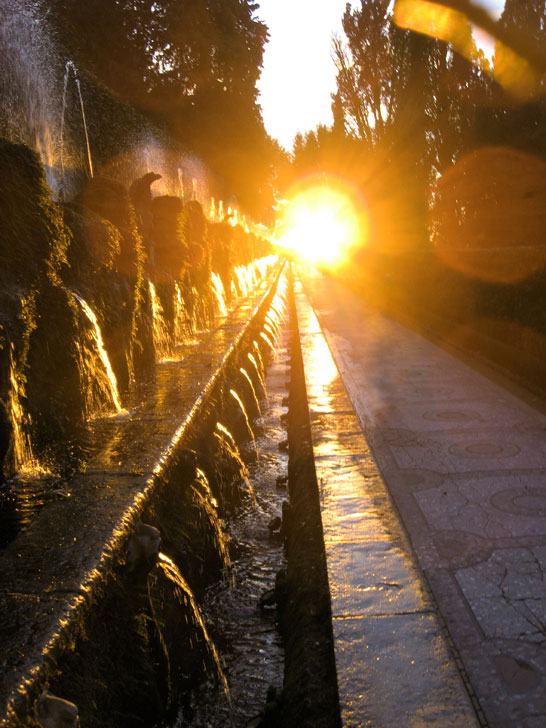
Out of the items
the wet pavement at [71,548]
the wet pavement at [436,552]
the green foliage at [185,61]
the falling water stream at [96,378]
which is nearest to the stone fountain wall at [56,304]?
the falling water stream at [96,378]

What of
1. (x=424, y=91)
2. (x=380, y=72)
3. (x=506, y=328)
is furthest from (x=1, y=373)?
(x=380, y=72)

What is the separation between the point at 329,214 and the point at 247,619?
6044 centimetres

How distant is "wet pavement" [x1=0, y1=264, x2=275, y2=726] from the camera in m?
1.31

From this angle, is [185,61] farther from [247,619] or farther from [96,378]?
[247,619]

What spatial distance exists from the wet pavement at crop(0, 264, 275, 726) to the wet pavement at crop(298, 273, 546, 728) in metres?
0.80

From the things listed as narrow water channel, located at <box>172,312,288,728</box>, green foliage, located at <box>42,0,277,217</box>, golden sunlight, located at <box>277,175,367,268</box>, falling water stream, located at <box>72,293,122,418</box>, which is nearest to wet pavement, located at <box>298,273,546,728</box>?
narrow water channel, located at <box>172,312,288,728</box>

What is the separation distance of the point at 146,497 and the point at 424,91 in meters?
20.9

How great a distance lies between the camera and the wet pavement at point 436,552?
1.79m

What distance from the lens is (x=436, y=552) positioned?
107 inches

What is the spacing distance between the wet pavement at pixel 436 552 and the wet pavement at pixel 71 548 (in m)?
0.80

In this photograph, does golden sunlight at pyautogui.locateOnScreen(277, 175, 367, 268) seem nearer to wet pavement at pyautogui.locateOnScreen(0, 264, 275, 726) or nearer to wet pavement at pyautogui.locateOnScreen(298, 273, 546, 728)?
wet pavement at pyautogui.locateOnScreen(298, 273, 546, 728)

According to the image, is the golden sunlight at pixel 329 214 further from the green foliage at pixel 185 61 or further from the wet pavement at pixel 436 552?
the wet pavement at pixel 436 552

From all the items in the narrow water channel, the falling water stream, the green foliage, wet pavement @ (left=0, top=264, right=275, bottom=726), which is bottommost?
the narrow water channel

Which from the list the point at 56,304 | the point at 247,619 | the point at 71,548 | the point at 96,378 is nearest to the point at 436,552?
the point at 247,619
